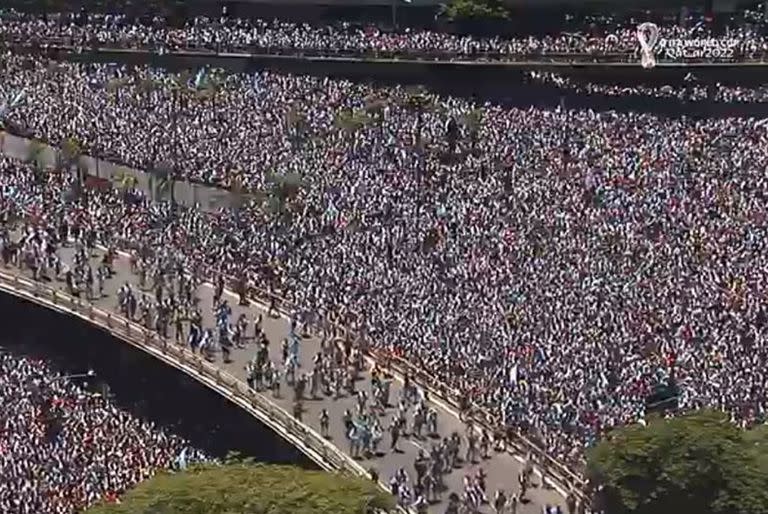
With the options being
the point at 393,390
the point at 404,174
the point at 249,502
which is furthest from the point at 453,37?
the point at 249,502

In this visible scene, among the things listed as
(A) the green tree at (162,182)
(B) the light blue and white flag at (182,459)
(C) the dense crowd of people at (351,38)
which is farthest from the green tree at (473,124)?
(B) the light blue and white flag at (182,459)

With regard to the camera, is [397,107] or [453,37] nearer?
[397,107]

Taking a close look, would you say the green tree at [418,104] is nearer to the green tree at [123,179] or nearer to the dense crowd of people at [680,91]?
the dense crowd of people at [680,91]

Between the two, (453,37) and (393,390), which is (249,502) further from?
(453,37)

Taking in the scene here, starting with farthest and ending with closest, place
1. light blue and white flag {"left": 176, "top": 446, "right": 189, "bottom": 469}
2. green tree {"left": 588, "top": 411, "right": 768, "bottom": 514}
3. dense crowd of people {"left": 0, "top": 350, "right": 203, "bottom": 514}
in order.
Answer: light blue and white flag {"left": 176, "top": 446, "right": 189, "bottom": 469} < dense crowd of people {"left": 0, "top": 350, "right": 203, "bottom": 514} < green tree {"left": 588, "top": 411, "right": 768, "bottom": 514}

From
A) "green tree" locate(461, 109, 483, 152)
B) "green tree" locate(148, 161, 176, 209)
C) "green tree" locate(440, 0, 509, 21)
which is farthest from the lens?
"green tree" locate(440, 0, 509, 21)

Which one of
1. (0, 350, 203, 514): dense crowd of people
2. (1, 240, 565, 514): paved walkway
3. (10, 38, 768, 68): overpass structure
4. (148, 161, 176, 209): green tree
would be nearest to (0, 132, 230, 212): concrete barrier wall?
(148, 161, 176, 209): green tree

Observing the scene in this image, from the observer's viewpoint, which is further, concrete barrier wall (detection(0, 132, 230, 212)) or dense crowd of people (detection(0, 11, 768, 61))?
dense crowd of people (detection(0, 11, 768, 61))

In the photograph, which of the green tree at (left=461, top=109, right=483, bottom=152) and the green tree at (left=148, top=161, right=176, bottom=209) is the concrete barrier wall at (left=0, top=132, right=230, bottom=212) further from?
the green tree at (left=461, top=109, right=483, bottom=152)
